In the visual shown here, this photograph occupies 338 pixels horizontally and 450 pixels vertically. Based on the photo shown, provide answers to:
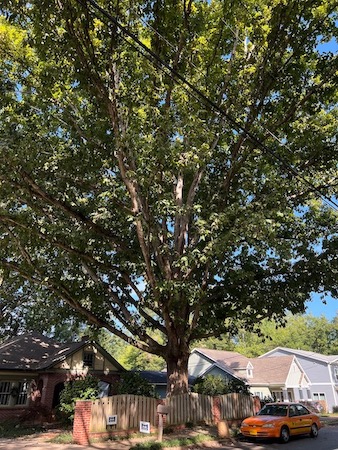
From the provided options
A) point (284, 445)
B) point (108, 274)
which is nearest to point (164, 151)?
point (108, 274)

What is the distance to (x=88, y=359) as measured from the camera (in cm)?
2356

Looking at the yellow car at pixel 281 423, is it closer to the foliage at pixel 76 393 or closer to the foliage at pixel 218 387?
the foliage at pixel 76 393

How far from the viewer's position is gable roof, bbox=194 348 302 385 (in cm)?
3747

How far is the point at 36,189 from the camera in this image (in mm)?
11352

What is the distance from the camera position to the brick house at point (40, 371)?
2020 cm

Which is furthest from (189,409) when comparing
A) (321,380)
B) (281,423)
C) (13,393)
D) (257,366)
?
(321,380)

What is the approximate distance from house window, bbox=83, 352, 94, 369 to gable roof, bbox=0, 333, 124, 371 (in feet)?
2.01

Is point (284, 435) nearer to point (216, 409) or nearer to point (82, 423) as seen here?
point (216, 409)

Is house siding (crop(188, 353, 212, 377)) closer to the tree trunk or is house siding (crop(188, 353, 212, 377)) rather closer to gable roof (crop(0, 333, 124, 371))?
gable roof (crop(0, 333, 124, 371))

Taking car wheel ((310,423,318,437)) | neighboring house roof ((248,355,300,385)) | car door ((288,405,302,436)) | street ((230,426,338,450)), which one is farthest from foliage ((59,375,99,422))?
neighboring house roof ((248,355,300,385))

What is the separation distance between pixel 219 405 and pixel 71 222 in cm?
1070

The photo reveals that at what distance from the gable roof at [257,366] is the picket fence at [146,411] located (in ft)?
67.8

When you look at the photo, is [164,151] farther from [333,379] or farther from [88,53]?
[333,379]

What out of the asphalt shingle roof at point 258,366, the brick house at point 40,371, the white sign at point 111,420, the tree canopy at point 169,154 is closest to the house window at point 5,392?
the brick house at point 40,371
